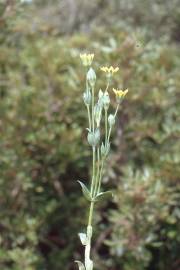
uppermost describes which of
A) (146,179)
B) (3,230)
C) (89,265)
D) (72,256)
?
(89,265)

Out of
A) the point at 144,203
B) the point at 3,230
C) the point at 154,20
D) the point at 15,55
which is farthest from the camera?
the point at 154,20

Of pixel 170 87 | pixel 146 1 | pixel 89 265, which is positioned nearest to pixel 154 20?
pixel 146 1

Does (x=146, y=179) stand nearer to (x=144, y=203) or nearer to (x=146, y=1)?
(x=144, y=203)

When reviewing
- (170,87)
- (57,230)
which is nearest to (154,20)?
(170,87)

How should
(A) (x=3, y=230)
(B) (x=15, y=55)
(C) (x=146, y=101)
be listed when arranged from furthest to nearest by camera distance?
1. (B) (x=15, y=55)
2. (C) (x=146, y=101)
3. (A) (x=3, y=230)

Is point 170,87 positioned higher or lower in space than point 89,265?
lower

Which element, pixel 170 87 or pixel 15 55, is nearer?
pixel 170 87
